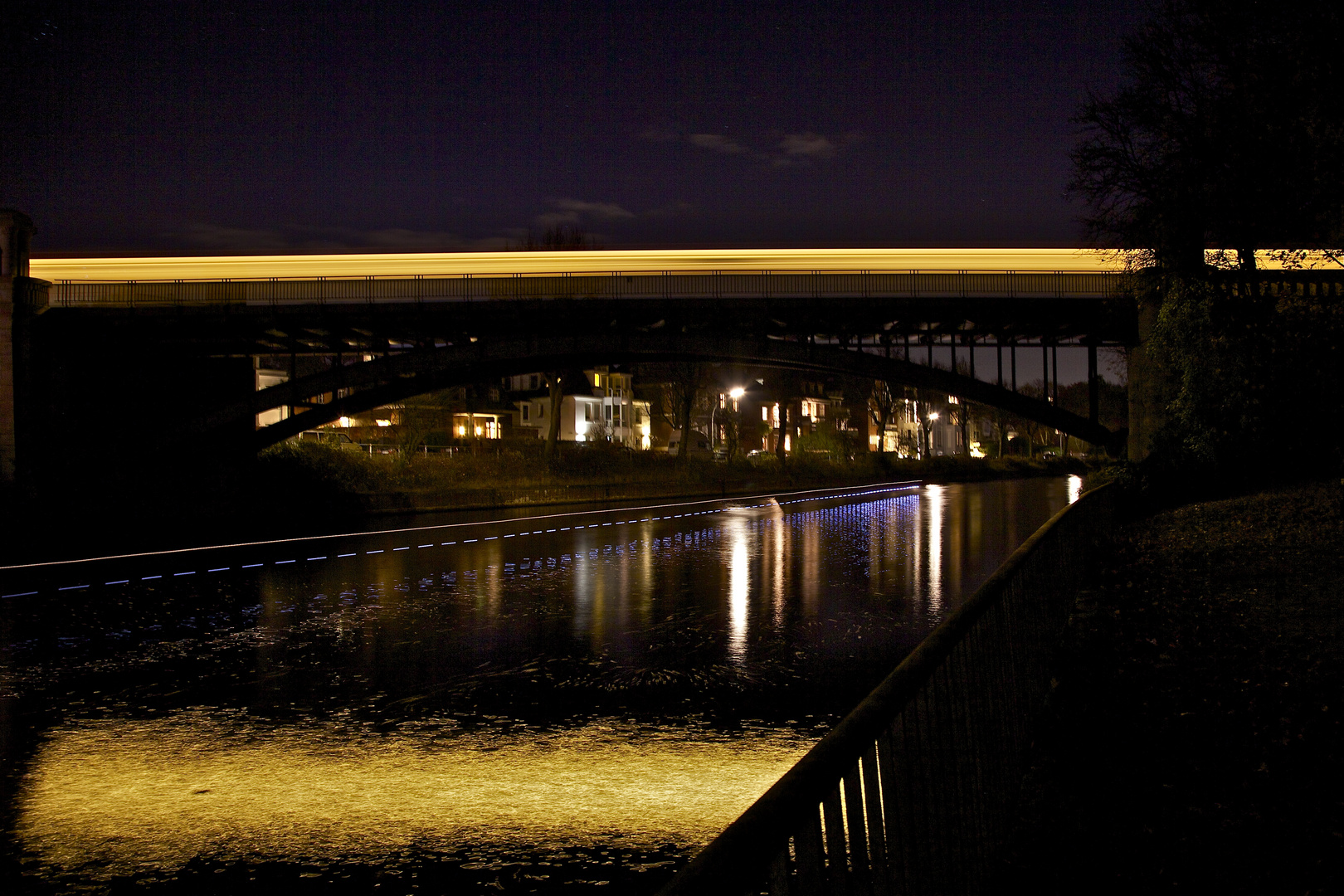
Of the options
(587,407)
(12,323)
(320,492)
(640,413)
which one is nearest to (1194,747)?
(320,492)

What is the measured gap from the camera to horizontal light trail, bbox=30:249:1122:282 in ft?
131

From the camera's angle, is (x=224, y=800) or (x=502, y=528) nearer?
(x=224, y=800)

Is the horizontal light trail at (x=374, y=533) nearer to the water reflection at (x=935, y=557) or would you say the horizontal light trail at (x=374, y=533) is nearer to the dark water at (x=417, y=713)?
the dark water at (x=417, y=713)

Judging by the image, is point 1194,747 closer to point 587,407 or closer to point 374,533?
point 374,533

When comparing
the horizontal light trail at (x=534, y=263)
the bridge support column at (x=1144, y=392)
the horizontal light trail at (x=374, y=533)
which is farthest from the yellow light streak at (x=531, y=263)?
the horizontal light trail at (x=374, y=533)

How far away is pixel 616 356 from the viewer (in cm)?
3809

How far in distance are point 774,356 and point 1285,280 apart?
22.9 meters

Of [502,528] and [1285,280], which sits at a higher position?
[1285,280]

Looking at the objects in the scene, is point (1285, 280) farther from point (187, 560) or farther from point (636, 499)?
point (636, 499)

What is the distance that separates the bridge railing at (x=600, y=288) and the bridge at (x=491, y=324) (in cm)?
7

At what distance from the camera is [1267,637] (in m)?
9.12

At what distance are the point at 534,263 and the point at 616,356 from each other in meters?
5.64

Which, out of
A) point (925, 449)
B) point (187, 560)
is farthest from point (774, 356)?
point (925, 449)

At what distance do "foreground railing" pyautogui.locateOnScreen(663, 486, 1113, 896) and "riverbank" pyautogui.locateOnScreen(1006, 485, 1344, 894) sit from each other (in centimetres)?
30
